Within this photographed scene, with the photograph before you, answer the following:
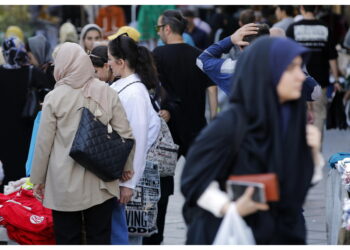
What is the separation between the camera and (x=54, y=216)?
5449mm

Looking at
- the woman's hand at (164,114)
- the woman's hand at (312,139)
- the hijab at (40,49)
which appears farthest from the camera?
the hijab at (40,49)

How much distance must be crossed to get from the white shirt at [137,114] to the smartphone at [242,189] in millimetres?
2094

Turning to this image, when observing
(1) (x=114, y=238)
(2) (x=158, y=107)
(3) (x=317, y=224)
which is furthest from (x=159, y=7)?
(1) (x=114, y=238)

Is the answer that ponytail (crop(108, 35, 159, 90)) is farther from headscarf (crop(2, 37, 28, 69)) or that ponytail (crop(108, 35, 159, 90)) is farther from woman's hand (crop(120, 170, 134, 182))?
headscarf (crop(2, 37, 28, 69))

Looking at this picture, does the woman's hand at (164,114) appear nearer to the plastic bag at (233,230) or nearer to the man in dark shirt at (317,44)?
the plastic bag at (233,230)

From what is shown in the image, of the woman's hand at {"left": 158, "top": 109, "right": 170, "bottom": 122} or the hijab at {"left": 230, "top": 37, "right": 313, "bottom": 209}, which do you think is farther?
the woman's hand at {"left": 158, "top": 109, "right": 170, "bottom": 122}

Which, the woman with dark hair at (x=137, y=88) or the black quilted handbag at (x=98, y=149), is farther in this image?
the woman with dark hair at (x=137, y=88)

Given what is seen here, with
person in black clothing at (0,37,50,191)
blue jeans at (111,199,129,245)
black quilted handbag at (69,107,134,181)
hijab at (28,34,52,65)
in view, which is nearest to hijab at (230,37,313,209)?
black quilted handbag at (69,107,134,181)

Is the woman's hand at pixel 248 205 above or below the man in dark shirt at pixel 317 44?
above

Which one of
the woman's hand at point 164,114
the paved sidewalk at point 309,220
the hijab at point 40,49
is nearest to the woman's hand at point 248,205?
the woman's hand at point 164,114

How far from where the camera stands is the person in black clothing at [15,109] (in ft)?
25.3

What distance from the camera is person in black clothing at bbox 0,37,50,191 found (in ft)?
25.3

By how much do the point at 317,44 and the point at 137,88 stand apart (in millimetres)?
4943

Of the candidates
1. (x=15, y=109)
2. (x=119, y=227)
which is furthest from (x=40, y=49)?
(x=119, y=227)
